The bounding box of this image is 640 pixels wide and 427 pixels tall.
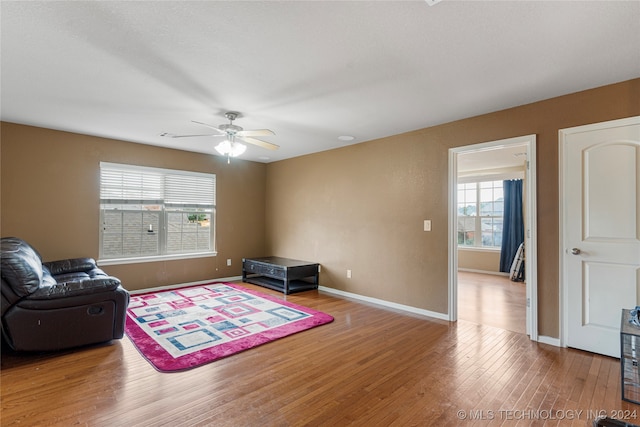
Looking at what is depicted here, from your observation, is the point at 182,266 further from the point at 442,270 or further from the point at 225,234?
the point at 442,270

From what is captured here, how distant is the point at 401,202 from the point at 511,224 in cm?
417

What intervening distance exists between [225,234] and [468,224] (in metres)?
5.97

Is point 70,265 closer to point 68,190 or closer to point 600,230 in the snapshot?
point 68,190

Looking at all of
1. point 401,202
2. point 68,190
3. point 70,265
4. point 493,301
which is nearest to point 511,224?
point 493,301

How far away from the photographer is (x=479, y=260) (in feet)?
25.0

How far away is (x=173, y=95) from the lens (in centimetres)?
312

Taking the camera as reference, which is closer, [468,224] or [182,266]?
[182,266]

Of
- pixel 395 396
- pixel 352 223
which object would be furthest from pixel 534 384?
pixel 352 223

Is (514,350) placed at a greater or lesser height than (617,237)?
lesser

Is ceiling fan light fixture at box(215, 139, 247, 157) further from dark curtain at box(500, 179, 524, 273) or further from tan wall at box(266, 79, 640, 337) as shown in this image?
dark curtain at box(500, 179, 524, 273)

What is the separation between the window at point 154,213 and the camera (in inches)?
193

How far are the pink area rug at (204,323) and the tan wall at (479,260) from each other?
520 cm

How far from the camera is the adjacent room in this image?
2.02 metres

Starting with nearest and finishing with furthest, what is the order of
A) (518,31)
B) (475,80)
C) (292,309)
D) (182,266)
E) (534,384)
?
(518,31)
(534,384)
(475,80)
(292,309)
(182,266)
